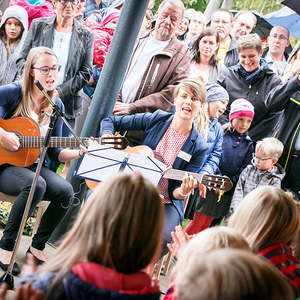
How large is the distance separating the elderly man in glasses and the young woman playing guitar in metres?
1.06

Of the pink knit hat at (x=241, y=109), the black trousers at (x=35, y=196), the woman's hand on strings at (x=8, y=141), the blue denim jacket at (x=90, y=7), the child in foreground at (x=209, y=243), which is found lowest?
the black trousers at (x=35, y=196)

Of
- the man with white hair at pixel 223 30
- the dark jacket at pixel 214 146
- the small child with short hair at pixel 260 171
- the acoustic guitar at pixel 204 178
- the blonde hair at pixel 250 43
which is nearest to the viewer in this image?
the acoustic guitar at pixel 204 178

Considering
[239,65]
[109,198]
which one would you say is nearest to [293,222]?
[109,198]

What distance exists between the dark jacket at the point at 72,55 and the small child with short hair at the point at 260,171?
6.45 ft

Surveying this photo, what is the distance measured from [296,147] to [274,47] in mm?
1863

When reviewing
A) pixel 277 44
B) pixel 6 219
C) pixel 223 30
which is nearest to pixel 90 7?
pixel 223 30

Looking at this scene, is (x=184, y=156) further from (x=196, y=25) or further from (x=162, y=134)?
(x=196, y=25)

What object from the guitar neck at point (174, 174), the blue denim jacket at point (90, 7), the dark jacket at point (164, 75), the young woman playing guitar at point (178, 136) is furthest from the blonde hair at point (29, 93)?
the blue denim jacket at point (90, 7)

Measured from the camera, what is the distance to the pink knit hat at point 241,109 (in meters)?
7.23

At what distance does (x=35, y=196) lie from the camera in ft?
18.9

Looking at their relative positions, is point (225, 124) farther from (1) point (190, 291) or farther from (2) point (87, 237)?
(1) point (190, 291)

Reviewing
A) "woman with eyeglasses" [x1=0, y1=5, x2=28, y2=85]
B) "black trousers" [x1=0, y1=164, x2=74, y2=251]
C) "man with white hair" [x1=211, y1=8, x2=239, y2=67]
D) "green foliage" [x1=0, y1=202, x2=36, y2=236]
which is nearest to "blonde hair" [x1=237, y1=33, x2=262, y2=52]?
"man with white hair" [x1=211, y1=8, x2=239, y2=67]

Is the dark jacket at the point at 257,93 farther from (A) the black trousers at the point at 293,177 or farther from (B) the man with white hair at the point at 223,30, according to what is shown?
(B) the man with white hair at the point at 223,30

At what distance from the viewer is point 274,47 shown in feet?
28.8
